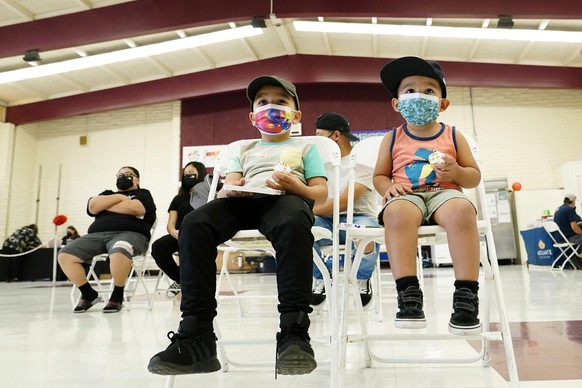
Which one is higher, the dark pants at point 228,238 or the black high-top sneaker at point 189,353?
the dark pants at point 228,238

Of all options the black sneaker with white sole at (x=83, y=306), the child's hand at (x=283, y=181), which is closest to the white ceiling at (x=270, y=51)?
the black sneaker with white sole at (x=83, y=306)

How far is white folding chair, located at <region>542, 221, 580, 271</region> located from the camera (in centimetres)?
662

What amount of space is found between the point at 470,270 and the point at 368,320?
1490 mm

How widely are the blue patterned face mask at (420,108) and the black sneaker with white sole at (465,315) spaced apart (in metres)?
0.60

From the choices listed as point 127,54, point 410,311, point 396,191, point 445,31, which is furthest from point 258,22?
point 410,311

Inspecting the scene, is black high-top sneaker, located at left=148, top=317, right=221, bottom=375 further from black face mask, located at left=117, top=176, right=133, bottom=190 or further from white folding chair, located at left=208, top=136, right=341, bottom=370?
black face mask, located at left=117, top=176, right=133, bottom=190

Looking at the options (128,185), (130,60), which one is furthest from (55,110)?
(128,185)

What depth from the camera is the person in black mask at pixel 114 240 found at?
327 cm

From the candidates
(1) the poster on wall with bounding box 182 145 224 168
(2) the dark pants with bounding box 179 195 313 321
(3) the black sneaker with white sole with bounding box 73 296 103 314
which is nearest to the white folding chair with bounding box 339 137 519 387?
(2) the dark pants with bounding box 179 195 313 321

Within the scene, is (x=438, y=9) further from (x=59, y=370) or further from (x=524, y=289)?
(x=59, y=370)

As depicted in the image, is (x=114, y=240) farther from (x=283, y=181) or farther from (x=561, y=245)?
(x=561, y=245)

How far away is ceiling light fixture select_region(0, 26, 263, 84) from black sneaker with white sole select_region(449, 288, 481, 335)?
731 cm

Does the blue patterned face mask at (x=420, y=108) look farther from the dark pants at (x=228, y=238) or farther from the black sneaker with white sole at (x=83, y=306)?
the black sneaker with white sole at (x=83, y=306)

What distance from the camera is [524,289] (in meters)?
3.94
